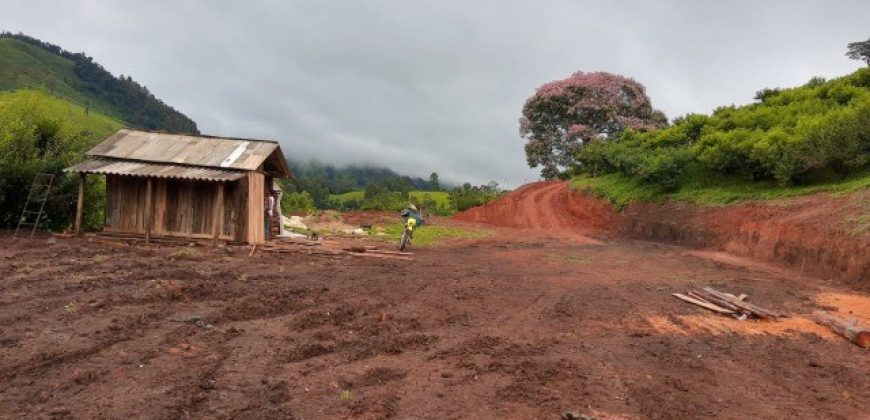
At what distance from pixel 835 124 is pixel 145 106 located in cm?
9472

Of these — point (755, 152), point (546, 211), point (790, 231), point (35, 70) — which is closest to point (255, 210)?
point (790, 231)

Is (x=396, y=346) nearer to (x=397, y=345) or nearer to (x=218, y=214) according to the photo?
(x=397, y=345)

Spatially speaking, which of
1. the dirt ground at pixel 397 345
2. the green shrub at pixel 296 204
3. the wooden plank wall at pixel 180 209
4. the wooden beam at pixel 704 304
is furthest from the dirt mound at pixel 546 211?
the wooden beam at pixel 704 304

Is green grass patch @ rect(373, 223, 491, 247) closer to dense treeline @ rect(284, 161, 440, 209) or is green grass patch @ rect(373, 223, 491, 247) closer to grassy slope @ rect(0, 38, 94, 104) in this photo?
dense treeline @ rect(284, 161, 440, 209)

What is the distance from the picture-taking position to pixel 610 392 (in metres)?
5.62

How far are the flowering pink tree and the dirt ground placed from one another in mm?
25292

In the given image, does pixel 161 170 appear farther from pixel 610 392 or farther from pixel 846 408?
pixel 846 408

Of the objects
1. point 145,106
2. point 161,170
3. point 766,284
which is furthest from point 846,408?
point 145,106

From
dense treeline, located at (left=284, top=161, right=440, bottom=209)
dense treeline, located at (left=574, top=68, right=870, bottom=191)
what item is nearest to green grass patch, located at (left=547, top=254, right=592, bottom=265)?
dense treeline, located at (left=574, top=68, right=870, bottom=191)

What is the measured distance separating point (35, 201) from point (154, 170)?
13.9 feet

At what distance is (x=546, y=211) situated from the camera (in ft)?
95.3

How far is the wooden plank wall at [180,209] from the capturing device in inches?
640

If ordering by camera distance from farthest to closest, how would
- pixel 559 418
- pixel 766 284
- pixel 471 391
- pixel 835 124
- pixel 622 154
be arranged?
pixel 622 154
pixel 835 124
pixel 766 284
pixel 471 391
pixel 559 418

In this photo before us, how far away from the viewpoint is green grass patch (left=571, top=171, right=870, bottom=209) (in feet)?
54.6
